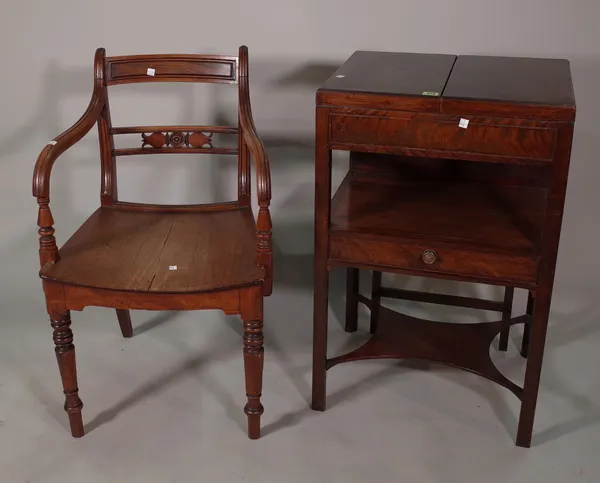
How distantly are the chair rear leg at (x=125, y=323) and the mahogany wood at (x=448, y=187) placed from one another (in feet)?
2.20

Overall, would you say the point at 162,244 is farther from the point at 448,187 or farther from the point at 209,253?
the point at 448,187

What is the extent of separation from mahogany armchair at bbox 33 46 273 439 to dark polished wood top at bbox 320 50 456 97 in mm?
268

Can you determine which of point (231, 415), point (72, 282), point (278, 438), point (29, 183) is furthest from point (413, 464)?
point (29, 183)

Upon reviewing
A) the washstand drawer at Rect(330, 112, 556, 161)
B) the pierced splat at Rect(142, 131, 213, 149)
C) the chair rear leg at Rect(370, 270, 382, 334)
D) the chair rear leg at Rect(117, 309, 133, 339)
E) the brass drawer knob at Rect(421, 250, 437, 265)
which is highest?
the washstand drawer at Rect(330, 112, 556, 161)

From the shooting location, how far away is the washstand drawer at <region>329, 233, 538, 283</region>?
1827 mm

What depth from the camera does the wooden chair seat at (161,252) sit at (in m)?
1.85

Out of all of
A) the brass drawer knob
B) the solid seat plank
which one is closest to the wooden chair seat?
the solid seat plank

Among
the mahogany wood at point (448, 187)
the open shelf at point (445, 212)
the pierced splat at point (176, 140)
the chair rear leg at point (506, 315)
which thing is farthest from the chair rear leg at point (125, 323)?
Answer: the chair rear leg at point (506, 315)

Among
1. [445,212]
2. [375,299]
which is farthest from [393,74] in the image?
[375,299]

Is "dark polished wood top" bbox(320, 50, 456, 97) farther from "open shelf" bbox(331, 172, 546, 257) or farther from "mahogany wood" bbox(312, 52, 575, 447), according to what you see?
"open shelf" bbox(331, 172, 546, 257)

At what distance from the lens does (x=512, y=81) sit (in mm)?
1838

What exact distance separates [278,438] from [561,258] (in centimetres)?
115

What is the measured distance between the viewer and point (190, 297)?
1.83 meters

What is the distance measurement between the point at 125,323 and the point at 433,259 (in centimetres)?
105
